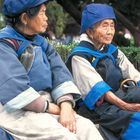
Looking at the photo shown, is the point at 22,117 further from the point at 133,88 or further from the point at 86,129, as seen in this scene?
the point at 133,88

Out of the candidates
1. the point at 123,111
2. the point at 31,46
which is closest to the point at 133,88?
the point at 123,111

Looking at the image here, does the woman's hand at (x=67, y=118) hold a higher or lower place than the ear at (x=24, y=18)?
lower

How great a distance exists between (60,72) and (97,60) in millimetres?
557

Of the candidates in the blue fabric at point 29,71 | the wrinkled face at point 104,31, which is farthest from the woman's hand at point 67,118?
the wrinkled face at point 104,31

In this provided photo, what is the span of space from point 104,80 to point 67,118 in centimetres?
87

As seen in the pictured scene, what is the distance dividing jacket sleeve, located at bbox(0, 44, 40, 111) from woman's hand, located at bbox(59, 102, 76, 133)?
27cm

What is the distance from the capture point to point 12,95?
353cm

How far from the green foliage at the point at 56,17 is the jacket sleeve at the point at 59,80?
17.5 m

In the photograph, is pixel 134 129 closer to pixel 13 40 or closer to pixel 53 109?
pixel 53 109

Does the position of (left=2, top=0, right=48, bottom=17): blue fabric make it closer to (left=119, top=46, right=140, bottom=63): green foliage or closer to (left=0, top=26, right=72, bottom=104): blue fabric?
(left=0, top=26, right=72, bottom=104): blue fabric

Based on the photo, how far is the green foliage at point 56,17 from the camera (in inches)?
883

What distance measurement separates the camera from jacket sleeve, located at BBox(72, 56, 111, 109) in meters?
4.26

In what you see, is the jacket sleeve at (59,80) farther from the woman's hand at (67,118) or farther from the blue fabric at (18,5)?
the blue fabric at (18,5)

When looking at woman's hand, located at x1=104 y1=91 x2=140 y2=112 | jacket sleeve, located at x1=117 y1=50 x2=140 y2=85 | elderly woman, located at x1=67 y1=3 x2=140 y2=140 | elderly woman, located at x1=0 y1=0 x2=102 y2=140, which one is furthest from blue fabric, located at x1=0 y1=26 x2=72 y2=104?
jacket sleeve, located at x1=117 y1=50 x2=140 y2=85
